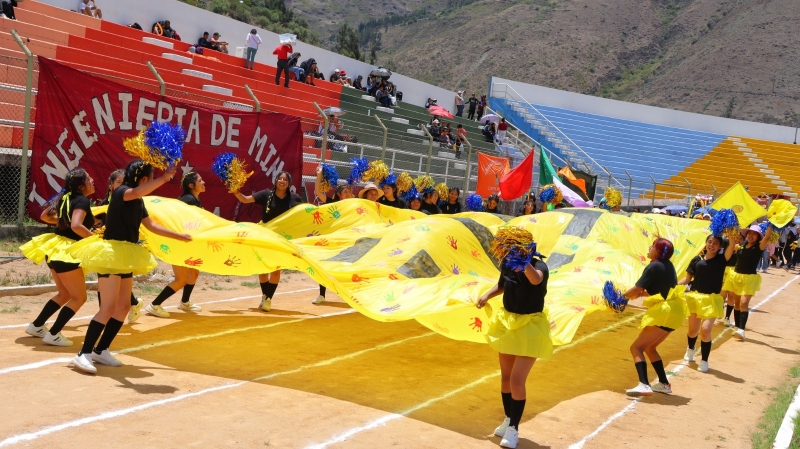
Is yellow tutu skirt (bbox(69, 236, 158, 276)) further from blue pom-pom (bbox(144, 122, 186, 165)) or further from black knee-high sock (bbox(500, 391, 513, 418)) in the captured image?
black knee-high sock (bbox(500, 391, 513, 418))

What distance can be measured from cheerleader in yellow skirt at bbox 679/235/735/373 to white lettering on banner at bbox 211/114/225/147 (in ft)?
24.3

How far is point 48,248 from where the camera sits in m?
6.80

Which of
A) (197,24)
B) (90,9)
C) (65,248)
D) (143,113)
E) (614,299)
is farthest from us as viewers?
(197,24)

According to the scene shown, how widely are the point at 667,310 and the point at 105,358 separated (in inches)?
199

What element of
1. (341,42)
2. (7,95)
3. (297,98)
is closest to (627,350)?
(7,95)

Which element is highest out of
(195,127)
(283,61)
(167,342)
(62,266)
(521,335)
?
(283,61)

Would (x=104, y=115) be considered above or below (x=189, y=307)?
above

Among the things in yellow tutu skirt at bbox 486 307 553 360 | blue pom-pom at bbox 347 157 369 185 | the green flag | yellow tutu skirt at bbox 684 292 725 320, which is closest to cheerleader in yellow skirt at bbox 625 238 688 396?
yellow tutu skirt at bbox 684 292 725 320

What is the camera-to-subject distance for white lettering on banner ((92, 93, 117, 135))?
11.0 meters

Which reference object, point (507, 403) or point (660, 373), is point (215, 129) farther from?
point (507, 403)

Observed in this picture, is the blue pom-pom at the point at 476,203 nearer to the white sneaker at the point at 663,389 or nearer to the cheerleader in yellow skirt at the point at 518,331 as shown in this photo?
the white sneaker at the point at 663,389

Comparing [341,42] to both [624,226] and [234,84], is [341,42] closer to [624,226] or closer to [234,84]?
[234,84]

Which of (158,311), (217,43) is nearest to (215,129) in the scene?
(158,311)

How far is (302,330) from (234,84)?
1333cm
